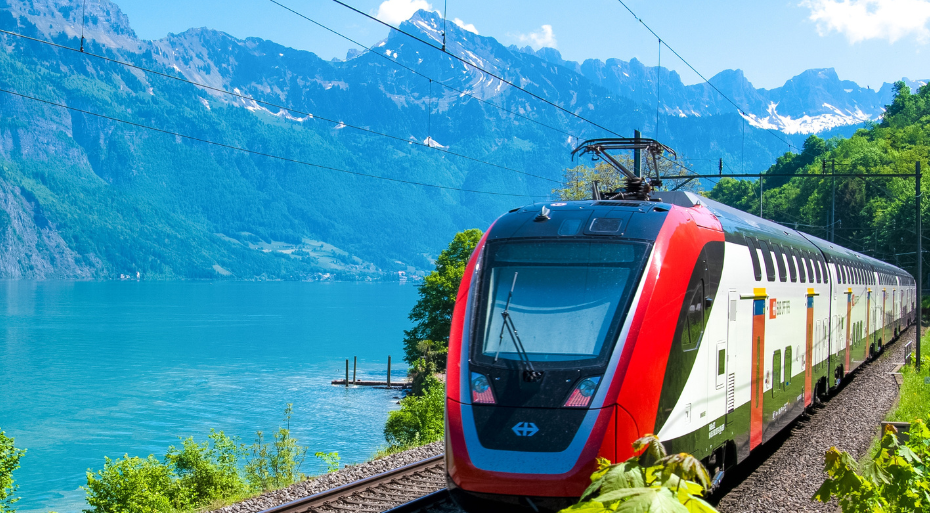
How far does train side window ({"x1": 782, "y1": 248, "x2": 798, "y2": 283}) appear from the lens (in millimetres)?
13698

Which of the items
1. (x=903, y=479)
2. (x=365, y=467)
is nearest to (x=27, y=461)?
(x=365, y=467)

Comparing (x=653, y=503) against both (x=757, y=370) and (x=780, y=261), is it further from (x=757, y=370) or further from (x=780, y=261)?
(x=780, y=261)

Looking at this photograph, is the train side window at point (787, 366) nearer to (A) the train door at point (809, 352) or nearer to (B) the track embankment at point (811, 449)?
(B) the track embankment at point (811, 449)

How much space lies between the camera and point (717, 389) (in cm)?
983

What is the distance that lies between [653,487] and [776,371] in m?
11.2

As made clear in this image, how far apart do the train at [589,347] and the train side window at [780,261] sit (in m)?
2.01

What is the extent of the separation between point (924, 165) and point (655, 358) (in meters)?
87.1

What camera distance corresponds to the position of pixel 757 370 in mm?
11539

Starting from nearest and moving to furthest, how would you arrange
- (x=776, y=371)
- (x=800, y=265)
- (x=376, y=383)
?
(x=776, y=371), (x=800, y=265), (x=376, y=383)

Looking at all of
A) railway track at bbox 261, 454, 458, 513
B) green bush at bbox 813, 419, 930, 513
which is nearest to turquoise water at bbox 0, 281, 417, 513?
railway track at bbox 261, 454, 458, 513

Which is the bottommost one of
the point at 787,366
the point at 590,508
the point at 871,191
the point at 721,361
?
the point at 787,366

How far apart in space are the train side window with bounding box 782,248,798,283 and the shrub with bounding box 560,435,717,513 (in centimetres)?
1158

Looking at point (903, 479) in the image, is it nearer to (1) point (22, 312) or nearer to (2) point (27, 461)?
(2) point (27, 461)

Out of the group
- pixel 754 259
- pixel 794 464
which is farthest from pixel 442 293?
pixel 754 259
